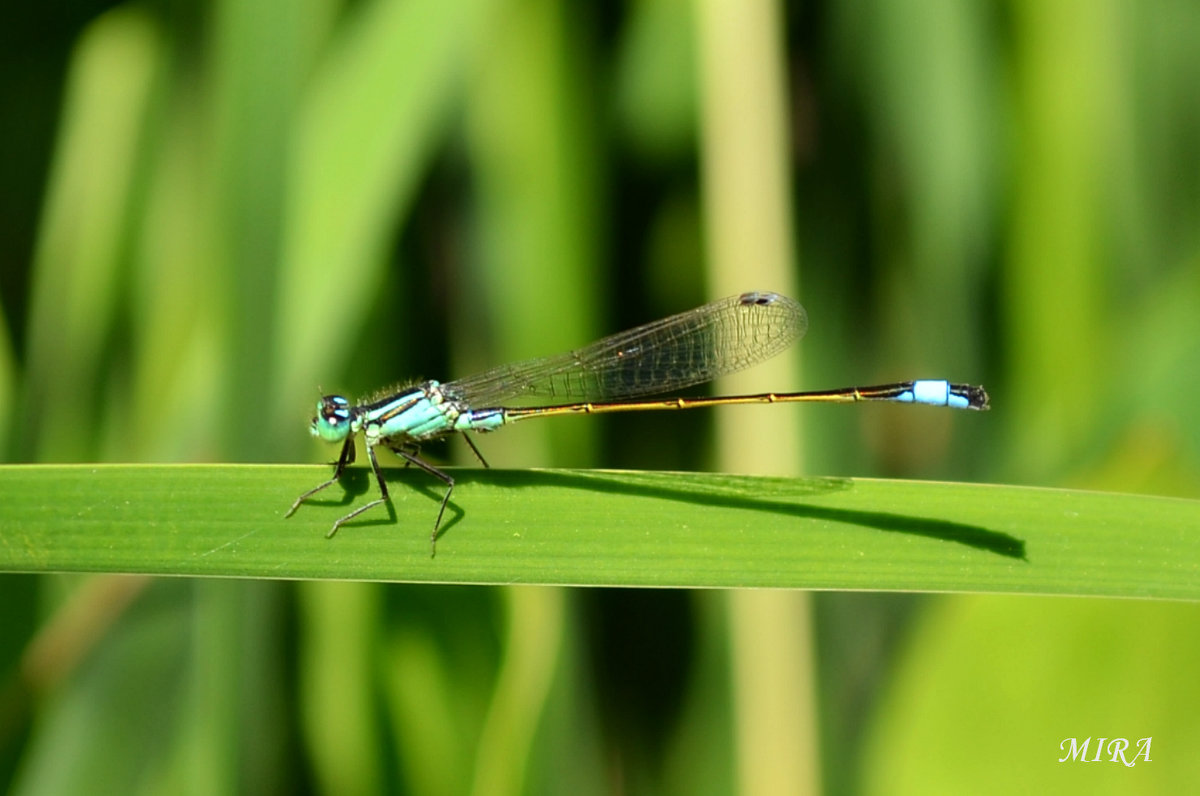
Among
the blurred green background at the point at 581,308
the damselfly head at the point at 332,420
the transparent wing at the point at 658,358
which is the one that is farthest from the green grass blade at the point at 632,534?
the transparent wing at the point at 658,358

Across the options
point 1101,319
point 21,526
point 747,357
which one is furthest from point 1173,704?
point 21,526

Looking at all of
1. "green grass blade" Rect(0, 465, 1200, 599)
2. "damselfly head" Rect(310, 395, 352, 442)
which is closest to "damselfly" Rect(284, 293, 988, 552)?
"damselfly head" Rect(310, 395, 352, 442)

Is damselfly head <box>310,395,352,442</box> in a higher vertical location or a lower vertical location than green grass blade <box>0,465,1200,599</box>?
higher

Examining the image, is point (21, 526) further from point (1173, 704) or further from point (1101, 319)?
point (1101, 319)

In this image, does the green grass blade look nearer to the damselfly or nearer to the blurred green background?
the blurred green background

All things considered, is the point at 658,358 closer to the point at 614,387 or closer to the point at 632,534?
the point at 614,387

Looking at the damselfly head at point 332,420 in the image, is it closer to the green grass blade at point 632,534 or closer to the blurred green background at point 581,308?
the blurred green background at point 581,308

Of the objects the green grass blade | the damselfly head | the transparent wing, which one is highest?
the transparent wing

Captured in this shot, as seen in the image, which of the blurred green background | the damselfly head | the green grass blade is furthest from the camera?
the damselfly head
